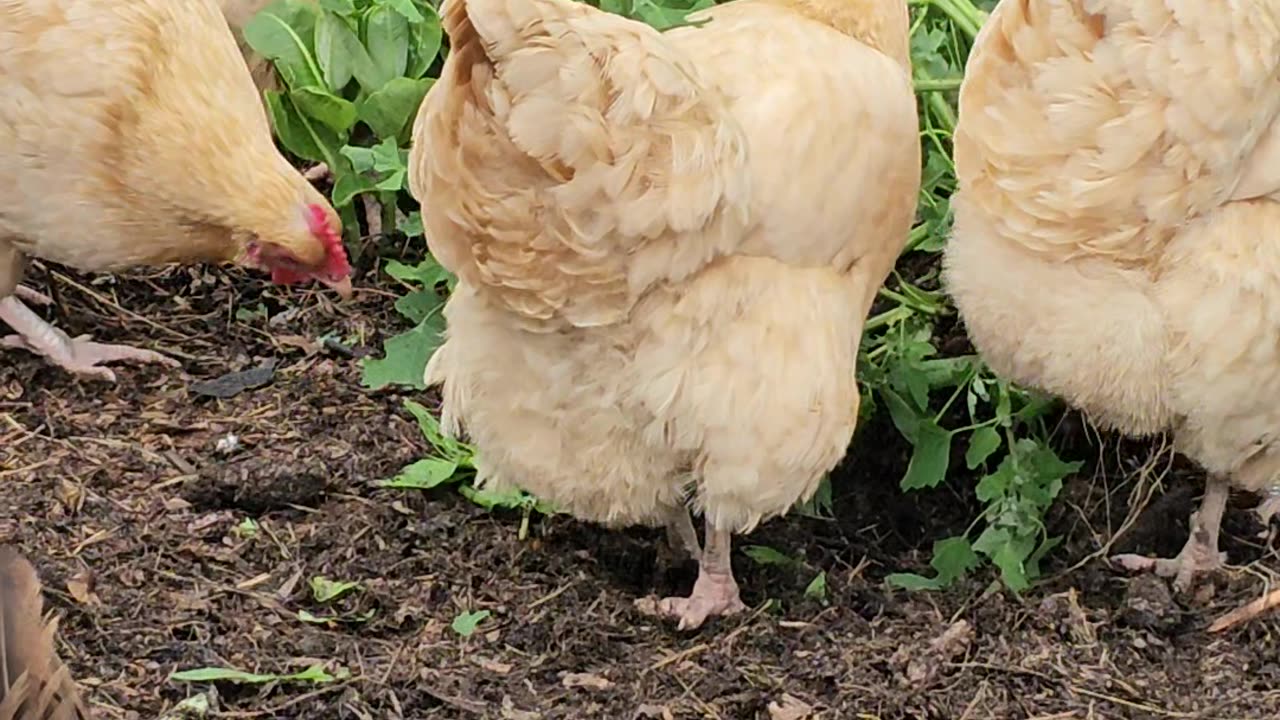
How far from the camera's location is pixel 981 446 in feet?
11.4

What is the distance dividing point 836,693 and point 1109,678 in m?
0.55

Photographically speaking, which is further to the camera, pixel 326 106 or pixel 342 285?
pixel 326 106

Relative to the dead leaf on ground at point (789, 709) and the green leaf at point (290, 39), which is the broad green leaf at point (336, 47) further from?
the dead leaf on ground at point (789, 709)

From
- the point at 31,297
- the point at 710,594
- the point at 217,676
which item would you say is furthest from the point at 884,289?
the point at 31,297

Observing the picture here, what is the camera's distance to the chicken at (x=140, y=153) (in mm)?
3596

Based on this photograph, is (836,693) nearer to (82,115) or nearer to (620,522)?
(620,522)

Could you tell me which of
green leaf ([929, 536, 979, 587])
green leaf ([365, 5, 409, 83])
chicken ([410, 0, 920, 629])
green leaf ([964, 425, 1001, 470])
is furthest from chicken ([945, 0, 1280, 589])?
green leaf ([365, 5, 409, 83])

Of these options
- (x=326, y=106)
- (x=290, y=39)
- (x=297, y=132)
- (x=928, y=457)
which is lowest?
(x=928, y=457)

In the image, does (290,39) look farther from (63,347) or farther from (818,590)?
(818,590)

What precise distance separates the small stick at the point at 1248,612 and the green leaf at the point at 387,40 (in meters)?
2.56

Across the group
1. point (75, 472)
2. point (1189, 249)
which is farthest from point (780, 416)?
point (75, 472)

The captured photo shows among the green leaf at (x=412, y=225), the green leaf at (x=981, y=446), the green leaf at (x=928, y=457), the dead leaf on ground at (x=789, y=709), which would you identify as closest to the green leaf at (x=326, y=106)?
the green leaf at (x=412, y=225)

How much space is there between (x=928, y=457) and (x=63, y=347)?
7.34 feet

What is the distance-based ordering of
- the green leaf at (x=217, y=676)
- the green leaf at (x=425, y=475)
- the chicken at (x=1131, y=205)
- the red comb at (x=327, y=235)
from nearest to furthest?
the chicken at (x=1131, y=205) < the green leaf at (x=217, y=676) < the green leaf at (x=425, y=475) < the red comb at (x=327, y=235)
